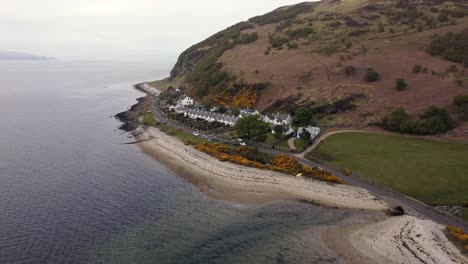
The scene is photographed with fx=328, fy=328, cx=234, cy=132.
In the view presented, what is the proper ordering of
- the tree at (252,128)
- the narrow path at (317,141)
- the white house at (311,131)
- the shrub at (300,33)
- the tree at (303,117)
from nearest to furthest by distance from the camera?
the narrow path at (317,141), the tree at (252,128), the white house at (311,131), the tree at (303,117), the shrub at (300,33)

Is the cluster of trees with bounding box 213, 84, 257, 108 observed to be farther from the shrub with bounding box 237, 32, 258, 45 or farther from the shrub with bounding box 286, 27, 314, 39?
the shrub with bounding box 237, 32, 258, 45

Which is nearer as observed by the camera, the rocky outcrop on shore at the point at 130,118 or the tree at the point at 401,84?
the tree at the point at 401,84

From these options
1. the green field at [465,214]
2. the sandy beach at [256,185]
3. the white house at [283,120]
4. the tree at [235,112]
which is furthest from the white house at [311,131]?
the green field at [465,214]

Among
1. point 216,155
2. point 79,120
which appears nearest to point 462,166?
point 216,155

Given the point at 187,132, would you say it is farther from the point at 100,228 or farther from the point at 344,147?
the point at 100,228

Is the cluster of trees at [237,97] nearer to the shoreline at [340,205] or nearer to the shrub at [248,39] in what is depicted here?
the shoreline at [340,205]

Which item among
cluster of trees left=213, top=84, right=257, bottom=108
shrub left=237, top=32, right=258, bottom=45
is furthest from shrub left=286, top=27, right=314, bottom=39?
cluster of trees left=213, top=84, right=257, bottom=108
